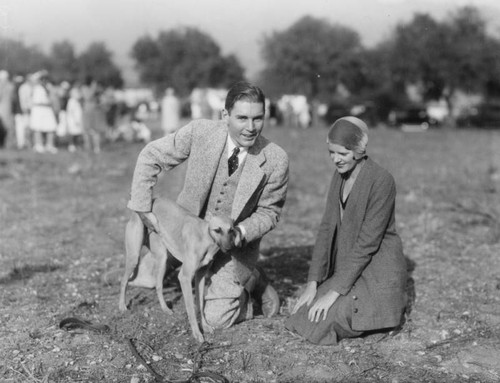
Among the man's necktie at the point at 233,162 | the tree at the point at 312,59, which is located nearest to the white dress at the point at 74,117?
the man's necktie at the point at 233,162

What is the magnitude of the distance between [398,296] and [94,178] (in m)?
9.95

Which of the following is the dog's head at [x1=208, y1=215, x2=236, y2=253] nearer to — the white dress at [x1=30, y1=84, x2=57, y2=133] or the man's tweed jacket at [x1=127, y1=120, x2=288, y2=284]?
the man's tweed jacket at [x1=127, y1=120, x2=288, y2=284]

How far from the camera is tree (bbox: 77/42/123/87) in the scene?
253ft

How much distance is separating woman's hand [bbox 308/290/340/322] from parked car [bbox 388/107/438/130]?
4448 cm

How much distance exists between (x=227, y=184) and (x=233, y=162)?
0.18m

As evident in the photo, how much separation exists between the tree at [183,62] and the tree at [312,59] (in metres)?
16.0

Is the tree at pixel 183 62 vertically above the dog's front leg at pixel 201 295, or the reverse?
the tree at pixel 183 62

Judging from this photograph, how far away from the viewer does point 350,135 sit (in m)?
4.56

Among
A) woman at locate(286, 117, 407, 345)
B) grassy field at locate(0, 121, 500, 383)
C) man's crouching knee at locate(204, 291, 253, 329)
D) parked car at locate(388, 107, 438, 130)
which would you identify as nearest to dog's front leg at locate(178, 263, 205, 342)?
grassy field at locate(0, 121, 500, 383)

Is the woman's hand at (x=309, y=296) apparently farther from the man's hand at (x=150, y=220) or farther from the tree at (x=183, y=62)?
the tree at (x=183, y=62)

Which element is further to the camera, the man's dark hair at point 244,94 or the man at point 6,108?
the man at point 6,108

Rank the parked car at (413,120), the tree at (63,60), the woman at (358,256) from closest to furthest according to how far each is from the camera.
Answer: the woman at (358,256), the parked car at (413,120), the tree at (63,60)

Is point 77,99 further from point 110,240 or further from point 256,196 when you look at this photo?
point 256,196

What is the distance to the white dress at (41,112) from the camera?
16.7m
